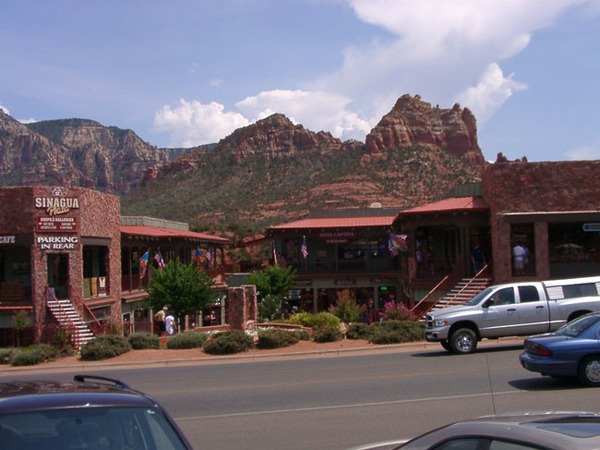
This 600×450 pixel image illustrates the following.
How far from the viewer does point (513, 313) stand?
66.3ft

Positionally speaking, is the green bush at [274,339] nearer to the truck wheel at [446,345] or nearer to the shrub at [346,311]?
the truck wheel at [446,345]

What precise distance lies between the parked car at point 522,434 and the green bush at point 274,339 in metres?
19.0

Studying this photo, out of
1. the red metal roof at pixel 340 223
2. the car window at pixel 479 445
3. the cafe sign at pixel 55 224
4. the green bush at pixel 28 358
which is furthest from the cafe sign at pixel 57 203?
the car window at pixel 479 445

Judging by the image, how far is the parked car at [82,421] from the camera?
4742mm

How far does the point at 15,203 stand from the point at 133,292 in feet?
38.7

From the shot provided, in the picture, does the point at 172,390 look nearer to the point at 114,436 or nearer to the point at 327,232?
the point at 114,436

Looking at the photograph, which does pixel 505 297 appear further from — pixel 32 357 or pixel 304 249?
pixel 304 249

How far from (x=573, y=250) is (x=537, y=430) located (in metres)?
33.3

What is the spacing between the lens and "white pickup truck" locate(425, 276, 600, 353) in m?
20.1

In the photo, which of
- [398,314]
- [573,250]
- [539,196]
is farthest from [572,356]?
[573,250]

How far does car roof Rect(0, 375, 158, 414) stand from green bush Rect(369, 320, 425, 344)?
18.6m

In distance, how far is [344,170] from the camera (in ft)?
350

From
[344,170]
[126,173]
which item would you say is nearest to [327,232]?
[344,170]

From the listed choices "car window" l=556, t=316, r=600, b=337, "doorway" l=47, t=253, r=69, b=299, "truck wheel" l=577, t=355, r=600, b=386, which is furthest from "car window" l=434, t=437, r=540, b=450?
"doorway" l=47, t=253, r=69, b=299
